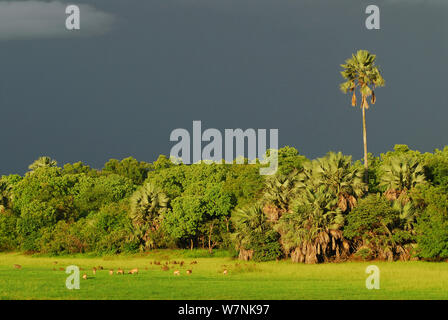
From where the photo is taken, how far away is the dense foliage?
155 ft

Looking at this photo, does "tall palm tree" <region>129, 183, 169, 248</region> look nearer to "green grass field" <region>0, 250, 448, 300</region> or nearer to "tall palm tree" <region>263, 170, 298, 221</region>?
"green grass field" <region>0, 250, 448, 300</region>

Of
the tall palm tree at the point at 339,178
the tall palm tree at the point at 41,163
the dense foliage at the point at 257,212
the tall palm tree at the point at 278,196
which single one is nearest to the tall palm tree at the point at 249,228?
the dense foliage at the point at 257,212

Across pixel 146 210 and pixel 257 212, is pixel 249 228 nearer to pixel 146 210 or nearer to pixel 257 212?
pixel 257 212

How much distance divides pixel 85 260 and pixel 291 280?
25.5m

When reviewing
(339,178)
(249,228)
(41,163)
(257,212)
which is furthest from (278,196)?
(41,163)

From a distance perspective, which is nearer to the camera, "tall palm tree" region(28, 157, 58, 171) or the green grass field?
the green grass field

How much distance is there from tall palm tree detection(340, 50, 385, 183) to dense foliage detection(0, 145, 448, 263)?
21.6ft

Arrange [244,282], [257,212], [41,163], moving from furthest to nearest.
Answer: [41,163] → [257,212] → [244,282]

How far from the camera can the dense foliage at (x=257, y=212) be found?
47375 millimetres

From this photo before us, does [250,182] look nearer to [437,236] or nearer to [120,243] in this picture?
[120,243]

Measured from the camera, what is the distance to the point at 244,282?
3584 centimetres

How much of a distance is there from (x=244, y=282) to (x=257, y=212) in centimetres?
1597

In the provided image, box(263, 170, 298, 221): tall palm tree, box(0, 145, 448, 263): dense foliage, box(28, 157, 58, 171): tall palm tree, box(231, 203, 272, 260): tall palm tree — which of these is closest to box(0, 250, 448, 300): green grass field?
box(231, 203, 272, 260): tall palm tree
